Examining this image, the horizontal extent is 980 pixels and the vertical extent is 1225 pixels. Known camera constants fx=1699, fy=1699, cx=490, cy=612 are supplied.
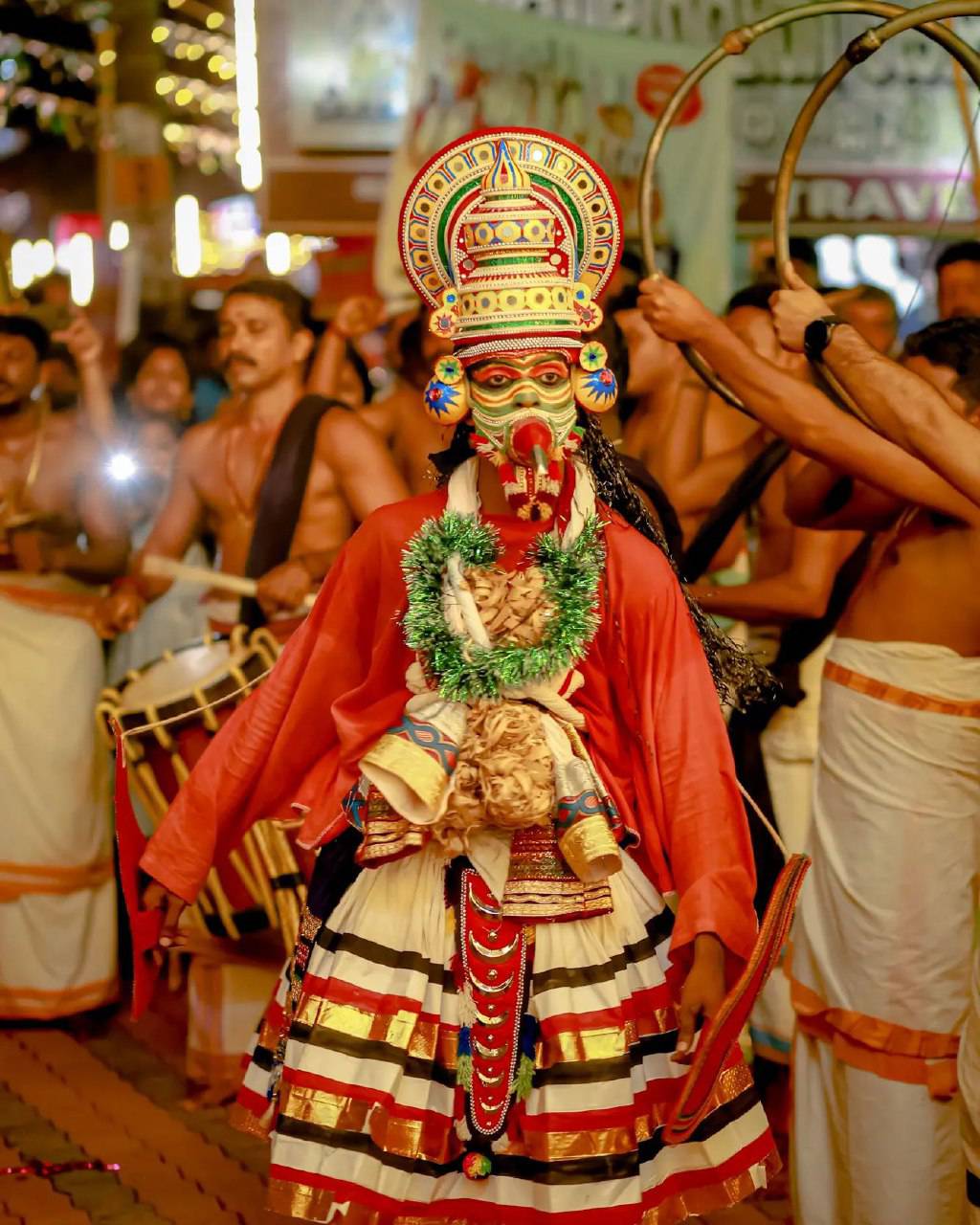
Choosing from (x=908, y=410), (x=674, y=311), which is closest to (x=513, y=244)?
(x=674, y=311)

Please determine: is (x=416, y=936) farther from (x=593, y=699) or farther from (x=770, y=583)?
(x=770, y=583)

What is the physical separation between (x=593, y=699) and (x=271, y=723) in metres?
0.62

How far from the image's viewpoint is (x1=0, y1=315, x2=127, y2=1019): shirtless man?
582 cm

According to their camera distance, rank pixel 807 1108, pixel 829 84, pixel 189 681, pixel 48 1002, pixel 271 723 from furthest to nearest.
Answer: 1. pixel 48 1002
2. pixel 189 681
3. pixel 807 1108
4. pixel 829 84
5. pixel 271 723

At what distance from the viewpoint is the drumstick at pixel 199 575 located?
17.0 ft

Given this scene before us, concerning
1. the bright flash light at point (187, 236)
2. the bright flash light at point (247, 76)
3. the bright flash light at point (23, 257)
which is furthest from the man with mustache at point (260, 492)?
the bright flash light at point (23, 257)

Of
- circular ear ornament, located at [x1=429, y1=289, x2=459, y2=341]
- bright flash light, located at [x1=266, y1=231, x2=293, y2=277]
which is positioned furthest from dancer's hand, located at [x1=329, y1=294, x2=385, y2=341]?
bright flash light, located at [x1=266, y1=231, x2=293, y2=277]

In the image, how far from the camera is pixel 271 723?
10.7 ft

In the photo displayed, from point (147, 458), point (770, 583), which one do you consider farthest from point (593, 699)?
point (147, 458)

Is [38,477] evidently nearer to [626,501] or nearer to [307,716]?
[307,716]

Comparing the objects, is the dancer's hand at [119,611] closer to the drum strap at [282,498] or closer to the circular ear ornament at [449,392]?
the drum strap at [282,498]

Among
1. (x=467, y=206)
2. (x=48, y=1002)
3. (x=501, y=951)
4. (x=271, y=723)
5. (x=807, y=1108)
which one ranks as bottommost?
(x=48, y=1002)

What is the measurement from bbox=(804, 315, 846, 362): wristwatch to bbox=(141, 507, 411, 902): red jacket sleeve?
2.97ft

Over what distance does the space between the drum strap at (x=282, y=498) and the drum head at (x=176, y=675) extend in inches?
17.0
